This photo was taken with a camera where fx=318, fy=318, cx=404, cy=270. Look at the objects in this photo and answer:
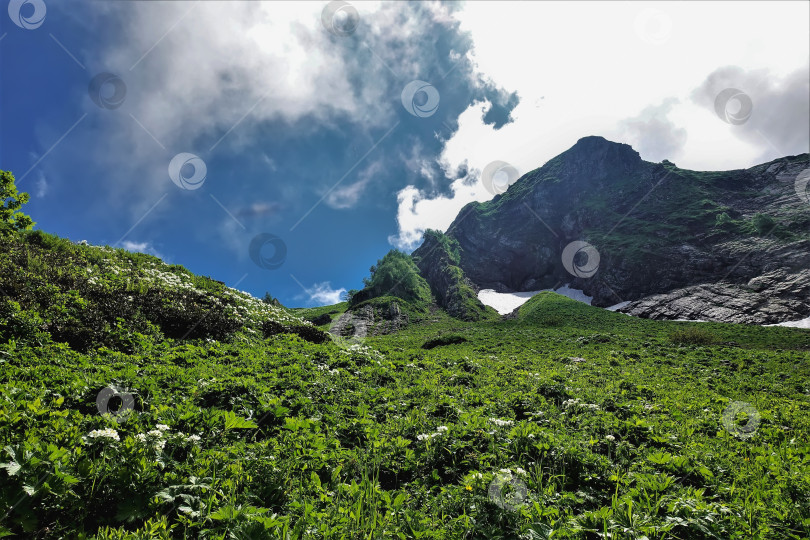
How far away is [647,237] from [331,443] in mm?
116202

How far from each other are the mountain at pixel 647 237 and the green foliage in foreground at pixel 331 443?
205 ft

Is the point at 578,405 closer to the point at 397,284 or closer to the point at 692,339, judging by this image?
the point at 692,339

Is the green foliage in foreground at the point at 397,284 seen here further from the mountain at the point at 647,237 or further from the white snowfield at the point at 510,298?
the white snowfield at the point at 510,298

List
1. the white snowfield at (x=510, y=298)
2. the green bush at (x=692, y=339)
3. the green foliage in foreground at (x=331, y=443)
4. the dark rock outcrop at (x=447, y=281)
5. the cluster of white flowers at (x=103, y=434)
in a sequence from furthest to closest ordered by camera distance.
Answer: the white snowfield at (x=510, y=298) < the dark rock outcrop at (x=447, y=281) < the green bush at (x=692, y=339) < the cluster of white flowers at (x=103, y=434) < the green foliage in foreground at (x=331, y=443)

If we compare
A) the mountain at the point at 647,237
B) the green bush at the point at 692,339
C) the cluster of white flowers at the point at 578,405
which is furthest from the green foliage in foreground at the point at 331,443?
the mountain at the point at 647,237

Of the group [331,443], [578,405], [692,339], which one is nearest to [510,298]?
[692,339]

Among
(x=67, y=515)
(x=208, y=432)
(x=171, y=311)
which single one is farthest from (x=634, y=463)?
(x=171, y=311)

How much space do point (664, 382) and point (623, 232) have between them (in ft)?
362

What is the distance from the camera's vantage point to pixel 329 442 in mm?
5680

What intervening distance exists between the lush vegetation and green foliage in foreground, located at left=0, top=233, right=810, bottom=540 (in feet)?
0.11

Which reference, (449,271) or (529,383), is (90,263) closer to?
(529,383)

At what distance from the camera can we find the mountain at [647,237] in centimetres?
5831

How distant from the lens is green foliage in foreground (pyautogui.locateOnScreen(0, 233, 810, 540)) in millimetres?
3477

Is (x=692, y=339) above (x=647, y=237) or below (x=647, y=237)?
below
